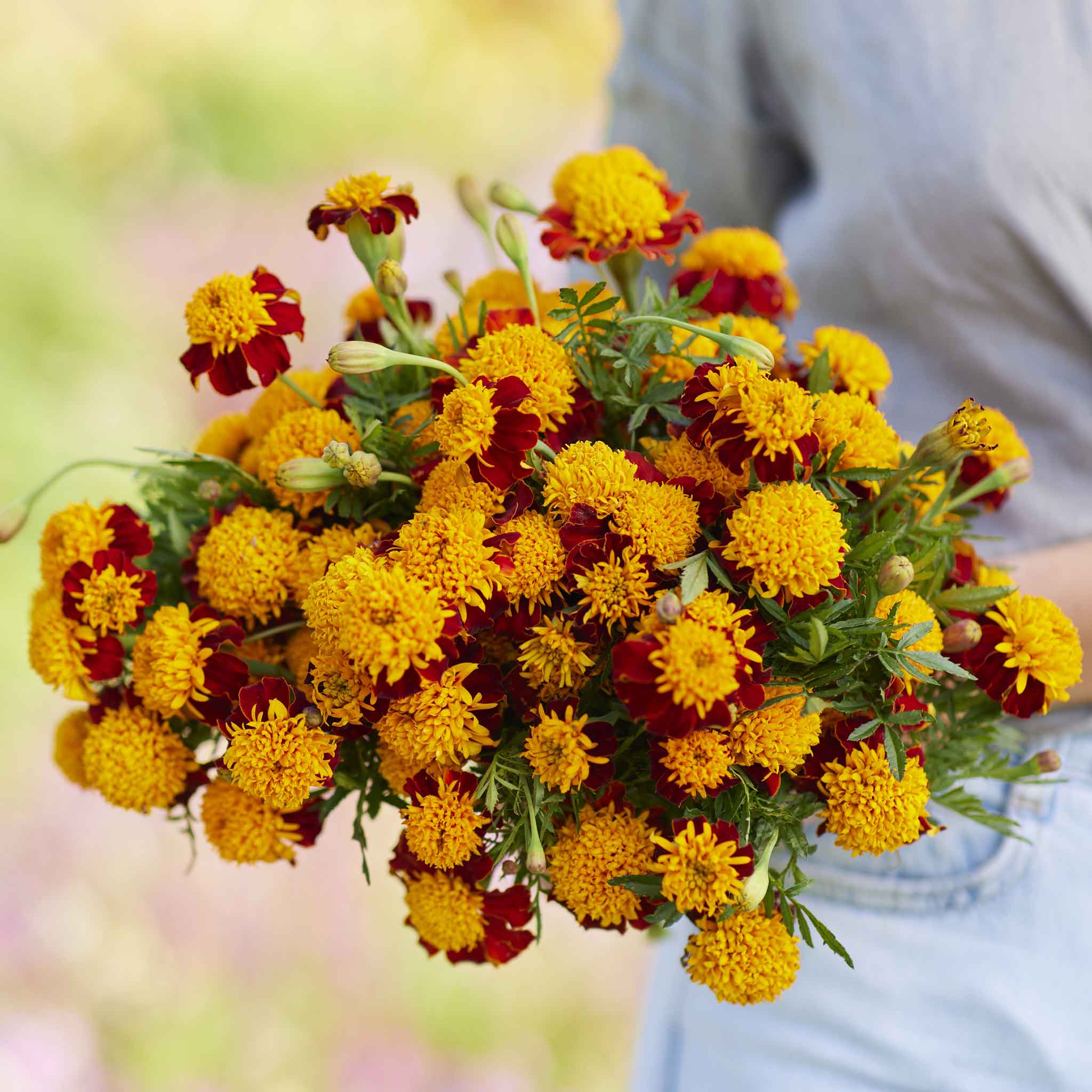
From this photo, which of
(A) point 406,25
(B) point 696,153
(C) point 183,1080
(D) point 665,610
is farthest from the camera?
(A) point 406,25

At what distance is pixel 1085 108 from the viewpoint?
2.02ft

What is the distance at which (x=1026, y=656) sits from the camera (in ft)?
1.35

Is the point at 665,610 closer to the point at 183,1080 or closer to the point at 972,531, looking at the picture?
the point at 972,531

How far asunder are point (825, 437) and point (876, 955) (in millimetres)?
360

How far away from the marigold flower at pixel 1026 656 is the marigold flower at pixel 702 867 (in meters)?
0.14

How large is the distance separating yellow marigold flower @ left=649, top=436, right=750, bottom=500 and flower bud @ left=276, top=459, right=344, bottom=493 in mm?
136

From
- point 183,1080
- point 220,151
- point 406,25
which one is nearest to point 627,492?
point 183,1080

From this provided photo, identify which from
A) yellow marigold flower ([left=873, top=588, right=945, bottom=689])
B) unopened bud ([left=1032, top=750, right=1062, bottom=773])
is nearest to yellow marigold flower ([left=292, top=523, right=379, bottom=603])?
yellow marigold flower ([left=873, top=588, right=945, bottom=689])

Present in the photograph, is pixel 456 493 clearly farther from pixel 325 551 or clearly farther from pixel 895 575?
pixel 895 575

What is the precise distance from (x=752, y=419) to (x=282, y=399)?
237 mm

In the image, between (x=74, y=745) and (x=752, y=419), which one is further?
(x=74, y=745)

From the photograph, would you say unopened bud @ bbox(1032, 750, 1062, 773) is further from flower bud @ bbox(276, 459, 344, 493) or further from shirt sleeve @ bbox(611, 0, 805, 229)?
shirt sleeve @ bbox(611, 0, 805, 229)

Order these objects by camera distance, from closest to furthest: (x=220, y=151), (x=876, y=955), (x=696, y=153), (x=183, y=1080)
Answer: (x=876, y=955)
(x=696, y=153)
(x=183, y=1080)
(x=220, y=151)

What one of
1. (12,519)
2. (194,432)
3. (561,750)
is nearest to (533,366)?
(561,750)
